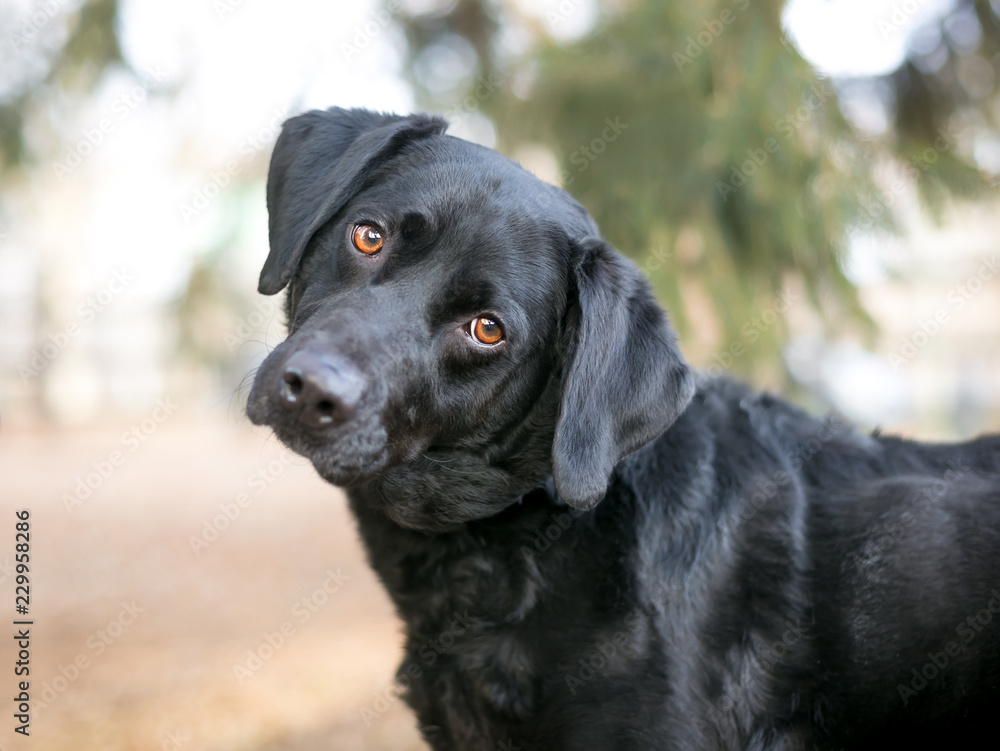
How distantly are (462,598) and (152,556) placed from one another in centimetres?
665

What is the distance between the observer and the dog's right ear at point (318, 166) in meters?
2.69

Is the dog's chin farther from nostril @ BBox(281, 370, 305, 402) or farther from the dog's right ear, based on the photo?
the dog's right ear

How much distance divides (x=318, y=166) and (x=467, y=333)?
3.04 ft

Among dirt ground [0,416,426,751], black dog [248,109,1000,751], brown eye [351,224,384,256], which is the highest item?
brown eye [351,224,384,256]

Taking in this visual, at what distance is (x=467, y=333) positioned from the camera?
250cm

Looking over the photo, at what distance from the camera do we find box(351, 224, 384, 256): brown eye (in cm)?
260

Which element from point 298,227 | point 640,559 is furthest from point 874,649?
point 298,227

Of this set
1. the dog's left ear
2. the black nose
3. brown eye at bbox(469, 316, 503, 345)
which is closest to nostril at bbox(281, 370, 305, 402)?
the black nose

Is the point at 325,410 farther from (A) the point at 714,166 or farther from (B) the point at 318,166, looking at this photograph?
(A) the point at 714,166

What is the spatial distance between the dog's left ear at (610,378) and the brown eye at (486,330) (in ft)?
0.80

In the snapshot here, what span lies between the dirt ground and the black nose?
62cm

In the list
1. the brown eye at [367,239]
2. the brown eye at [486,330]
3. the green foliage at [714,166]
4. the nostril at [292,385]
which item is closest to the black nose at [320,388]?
the nostril at [292,385]

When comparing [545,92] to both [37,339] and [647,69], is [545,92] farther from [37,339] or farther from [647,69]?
[37,339]

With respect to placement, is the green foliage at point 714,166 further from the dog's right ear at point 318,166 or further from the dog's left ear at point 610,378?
the dog's left ear at point 610,378
